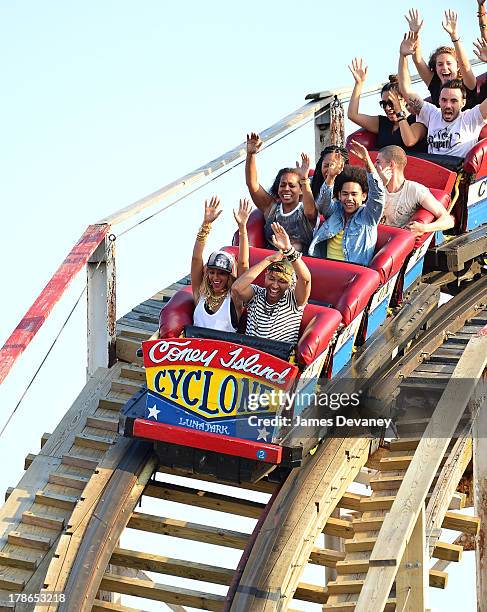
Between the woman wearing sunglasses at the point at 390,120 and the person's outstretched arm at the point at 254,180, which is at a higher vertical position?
the woman wearing sunglasses at the point at 390,120

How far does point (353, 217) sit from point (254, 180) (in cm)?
78

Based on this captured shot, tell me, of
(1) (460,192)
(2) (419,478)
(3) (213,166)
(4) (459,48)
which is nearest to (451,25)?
(4) (459,48)


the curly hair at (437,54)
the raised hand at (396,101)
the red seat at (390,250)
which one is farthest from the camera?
the curly hair at (437,54)

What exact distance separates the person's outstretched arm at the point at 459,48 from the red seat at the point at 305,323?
337cm

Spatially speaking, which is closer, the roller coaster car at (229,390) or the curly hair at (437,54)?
the roller coaster car at (229,390)

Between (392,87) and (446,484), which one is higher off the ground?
(392,87)

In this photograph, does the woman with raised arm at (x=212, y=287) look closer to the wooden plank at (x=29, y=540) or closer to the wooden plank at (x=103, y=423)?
the wooden plank at (x=103, y=423)

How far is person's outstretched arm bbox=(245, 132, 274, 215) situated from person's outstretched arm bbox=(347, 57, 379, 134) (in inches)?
→ 61.4

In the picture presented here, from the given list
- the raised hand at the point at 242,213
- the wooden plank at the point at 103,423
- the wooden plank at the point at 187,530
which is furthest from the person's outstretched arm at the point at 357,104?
the wooden plank at the point at 187,530

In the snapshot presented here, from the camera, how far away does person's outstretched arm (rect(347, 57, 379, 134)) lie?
38.1 feet

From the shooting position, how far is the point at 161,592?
331 inches

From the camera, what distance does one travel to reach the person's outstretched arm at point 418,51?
11953 mm

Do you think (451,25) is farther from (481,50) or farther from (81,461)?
(81,461)

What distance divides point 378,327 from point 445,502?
1.32 metres
